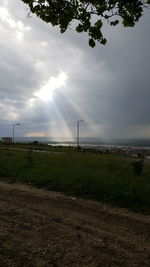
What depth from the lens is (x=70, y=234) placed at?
4836 millimetres

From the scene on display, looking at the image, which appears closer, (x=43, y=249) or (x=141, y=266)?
(x=141, y=266)

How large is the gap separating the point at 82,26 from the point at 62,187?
638cm

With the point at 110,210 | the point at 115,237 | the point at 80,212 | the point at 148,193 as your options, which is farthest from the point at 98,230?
the point at 148,193

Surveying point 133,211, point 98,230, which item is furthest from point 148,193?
point 98,230

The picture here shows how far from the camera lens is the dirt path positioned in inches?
153

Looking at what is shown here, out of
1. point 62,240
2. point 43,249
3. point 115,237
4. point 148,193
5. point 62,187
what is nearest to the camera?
point 43,249

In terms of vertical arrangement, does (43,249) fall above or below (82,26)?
below

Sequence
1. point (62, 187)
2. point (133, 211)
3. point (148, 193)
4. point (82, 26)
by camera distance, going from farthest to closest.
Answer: point (62, 187), point (148, 193), point (133, 211), point (82, 26)

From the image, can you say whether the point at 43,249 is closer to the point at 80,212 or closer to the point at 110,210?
the point at 80,212

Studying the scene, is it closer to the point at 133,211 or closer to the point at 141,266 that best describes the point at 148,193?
the point at 133,211

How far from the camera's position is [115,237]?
189 inches

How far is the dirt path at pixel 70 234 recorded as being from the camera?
3.89m

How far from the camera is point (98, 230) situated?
5.16 m

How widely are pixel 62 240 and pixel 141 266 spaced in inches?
59.5
